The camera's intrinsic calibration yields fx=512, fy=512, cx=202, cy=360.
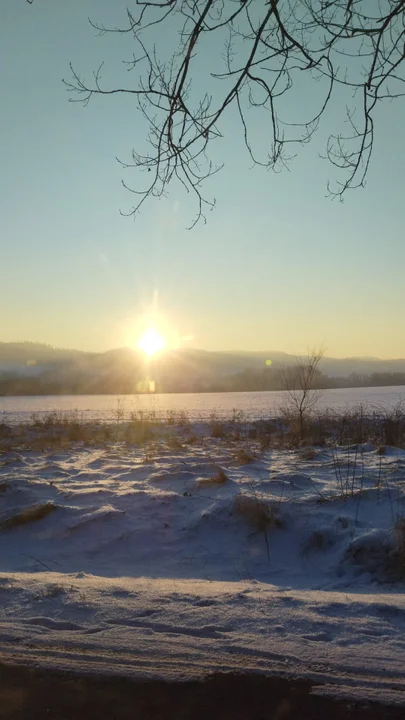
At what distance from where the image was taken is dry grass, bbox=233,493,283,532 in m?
5.16

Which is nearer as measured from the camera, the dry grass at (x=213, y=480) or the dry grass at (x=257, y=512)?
the dry grass at (x=257, y=512)

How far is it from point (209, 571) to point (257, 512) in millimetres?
1038

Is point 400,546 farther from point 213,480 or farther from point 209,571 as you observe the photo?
point 213,480

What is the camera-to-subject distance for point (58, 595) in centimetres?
362

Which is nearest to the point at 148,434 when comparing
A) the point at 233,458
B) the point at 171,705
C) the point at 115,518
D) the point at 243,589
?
the point at 233,458

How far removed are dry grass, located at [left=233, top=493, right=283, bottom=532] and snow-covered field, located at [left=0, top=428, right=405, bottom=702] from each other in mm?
13

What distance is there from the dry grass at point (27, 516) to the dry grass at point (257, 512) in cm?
213

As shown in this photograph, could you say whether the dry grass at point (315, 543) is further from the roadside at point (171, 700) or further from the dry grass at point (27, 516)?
the dry grass at point (27, 516)

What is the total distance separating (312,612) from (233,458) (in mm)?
6065

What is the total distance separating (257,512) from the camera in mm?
5324

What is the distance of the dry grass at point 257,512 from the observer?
5164 millimetres

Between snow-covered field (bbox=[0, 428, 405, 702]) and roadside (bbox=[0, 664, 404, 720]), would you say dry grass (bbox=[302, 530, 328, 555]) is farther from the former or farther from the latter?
roadside (bbox=[0, 664, 404, 720])

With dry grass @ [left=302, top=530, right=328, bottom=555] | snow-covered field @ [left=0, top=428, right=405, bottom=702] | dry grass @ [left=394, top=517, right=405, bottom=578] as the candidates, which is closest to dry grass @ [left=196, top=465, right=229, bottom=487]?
snow-covered field @ [left=0, top=428, right=405, bottom=702]

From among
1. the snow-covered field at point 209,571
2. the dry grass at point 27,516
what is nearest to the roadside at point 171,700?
the snow-covered field at point 209,571
